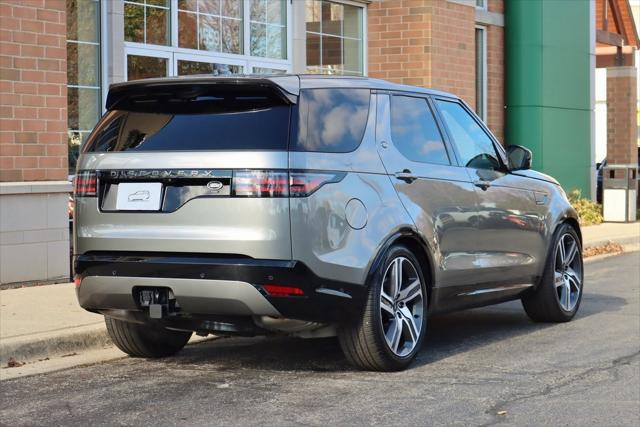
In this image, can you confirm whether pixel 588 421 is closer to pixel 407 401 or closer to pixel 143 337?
pixel 407 401

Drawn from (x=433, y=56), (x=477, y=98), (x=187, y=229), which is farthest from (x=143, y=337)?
(x=477, y=98)

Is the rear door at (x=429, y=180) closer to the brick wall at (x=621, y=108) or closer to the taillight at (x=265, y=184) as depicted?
the taillight at (x=265, y=184)

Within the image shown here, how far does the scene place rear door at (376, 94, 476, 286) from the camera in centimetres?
726

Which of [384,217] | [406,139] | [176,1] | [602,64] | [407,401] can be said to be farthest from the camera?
[602,64]

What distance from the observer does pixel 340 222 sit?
21.8 ft

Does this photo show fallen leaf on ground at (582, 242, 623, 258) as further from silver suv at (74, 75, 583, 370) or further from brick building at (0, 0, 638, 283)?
silver suv at (74, 75, 583, 370)

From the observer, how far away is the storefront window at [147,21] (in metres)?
13.4

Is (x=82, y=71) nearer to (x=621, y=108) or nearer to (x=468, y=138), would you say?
(x=468, y=138)

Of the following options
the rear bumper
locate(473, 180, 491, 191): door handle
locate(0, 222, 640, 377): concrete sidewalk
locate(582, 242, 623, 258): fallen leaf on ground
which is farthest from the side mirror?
locate(582, 242, 623, 258): fallen leaf on ground

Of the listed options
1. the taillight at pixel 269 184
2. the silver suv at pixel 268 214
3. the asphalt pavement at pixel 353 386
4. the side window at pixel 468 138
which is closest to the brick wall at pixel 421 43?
the side window at pixel 468 138

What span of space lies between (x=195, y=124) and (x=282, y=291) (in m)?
1.17

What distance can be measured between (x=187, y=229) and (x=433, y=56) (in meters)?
11.6

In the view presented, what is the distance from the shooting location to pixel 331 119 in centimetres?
684

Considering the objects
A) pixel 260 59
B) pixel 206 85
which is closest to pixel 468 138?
pixel 206 85
